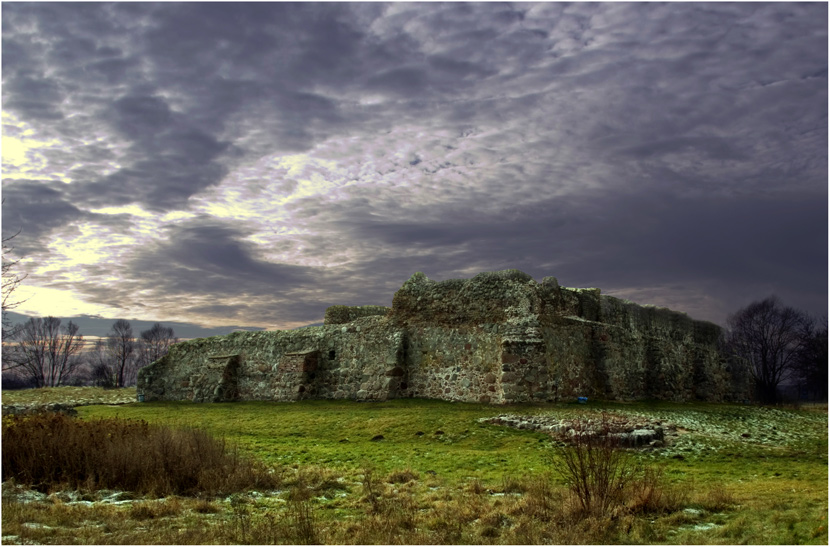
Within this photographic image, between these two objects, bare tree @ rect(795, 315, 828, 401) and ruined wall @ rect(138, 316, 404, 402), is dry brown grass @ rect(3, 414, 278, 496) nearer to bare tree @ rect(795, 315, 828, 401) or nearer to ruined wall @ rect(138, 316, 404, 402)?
ruined wall @ rect(138, 316, 404, 402)

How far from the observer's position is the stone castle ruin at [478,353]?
62.9 feet

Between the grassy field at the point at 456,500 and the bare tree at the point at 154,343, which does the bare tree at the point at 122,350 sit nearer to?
the bare tree at the point at 154,343

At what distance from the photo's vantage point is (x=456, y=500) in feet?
25.3

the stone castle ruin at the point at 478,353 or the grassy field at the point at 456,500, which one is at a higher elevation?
the stone castle ruin at the point at 478,353

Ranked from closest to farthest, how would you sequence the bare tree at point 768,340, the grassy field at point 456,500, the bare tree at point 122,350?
the grassy field at point 456,500 → the bare tree at point 768,340 → the bare tree at point 122,350

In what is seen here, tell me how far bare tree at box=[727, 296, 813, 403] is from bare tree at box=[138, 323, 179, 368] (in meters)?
60.1

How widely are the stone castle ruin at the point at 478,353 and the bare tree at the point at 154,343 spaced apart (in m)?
46.5

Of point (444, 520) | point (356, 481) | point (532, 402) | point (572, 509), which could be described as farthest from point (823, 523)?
point (532, 402)

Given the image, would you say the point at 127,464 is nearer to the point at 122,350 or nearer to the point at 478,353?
the point at 478,353

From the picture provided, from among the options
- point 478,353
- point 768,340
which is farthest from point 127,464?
point 768,340

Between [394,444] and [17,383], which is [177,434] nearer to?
[394,444]

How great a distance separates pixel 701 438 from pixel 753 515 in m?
6.26

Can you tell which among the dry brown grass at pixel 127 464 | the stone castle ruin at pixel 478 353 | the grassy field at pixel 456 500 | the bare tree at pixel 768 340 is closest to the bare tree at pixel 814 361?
the bare tree at pixel 768 340

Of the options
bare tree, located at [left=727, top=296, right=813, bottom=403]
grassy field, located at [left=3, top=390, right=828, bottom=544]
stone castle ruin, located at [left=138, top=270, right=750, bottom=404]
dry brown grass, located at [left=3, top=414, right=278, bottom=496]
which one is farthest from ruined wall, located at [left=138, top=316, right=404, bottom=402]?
bare tree, located at [left=727, top=296, right=813, bottom=403]
